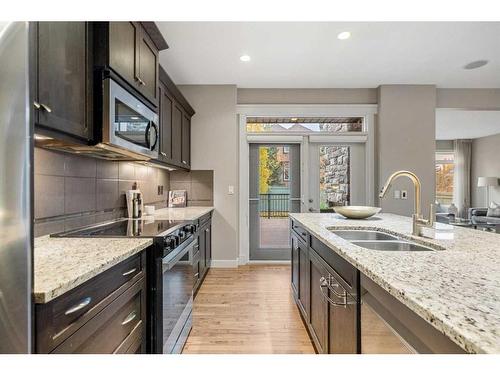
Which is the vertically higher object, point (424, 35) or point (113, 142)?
point (424, 35)

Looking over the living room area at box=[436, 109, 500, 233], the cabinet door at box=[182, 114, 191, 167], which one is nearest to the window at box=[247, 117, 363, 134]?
the cabinet door at box=[182, 114, 191, 167]

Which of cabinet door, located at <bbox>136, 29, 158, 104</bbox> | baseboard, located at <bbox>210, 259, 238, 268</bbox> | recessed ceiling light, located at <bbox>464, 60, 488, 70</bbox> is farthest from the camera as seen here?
baseboard, located at <bbox>210, 259, 238, 268</bbox>

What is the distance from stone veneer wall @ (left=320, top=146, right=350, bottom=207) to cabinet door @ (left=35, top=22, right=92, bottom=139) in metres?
3.60

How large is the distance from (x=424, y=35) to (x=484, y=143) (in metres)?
7.48

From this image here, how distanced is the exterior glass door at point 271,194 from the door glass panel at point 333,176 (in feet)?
1.27

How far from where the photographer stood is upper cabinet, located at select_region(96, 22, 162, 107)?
59.9 inches

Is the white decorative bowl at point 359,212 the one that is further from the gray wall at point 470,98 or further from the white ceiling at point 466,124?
the white ceiling at point 466,124

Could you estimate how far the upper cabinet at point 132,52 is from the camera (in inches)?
59.9

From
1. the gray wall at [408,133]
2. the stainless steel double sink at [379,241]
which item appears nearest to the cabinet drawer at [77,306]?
the stainless steel double sink at [379,241]

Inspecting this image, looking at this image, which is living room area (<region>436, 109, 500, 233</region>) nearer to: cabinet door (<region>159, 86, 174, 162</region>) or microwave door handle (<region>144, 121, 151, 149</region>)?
cabinet door (<region>159, 86, 174, 162</region>)

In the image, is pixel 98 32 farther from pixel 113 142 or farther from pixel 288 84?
pixel 288 84

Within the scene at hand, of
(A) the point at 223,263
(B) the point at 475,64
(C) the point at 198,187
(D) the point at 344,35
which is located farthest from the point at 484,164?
(C) the point at 198,187
